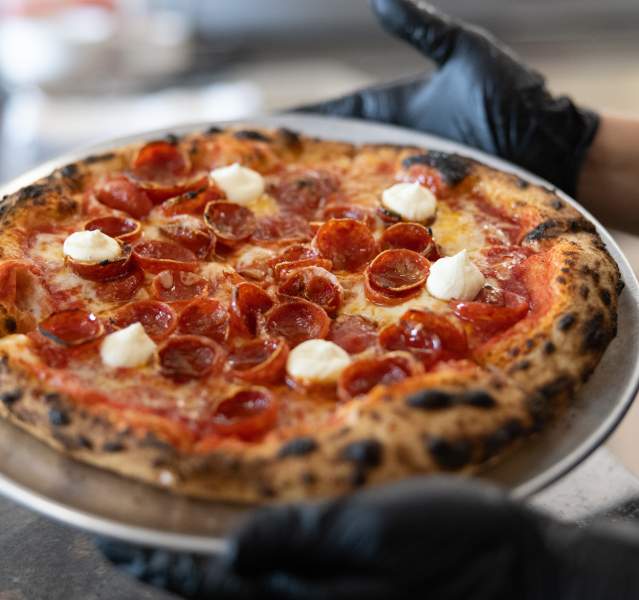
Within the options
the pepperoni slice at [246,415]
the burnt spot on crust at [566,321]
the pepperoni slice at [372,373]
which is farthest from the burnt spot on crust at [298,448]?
the burnt spot on crust at [566,321]

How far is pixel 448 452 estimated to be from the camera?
1753 millimetres

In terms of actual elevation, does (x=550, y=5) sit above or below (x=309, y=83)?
→ above

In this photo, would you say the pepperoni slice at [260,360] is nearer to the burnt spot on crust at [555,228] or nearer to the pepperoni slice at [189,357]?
the pepperoni slice at [189,357]

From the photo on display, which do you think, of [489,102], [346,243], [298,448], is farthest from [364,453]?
[489,102]

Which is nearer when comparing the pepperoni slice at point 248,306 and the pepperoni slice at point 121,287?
the pepperoni slice at point 248,306

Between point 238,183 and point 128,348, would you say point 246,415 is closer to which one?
point 128,348

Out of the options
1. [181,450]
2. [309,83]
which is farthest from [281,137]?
[309,83]

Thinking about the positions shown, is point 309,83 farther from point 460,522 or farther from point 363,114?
point 460,522

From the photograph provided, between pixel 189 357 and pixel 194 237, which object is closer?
pixel 189 357

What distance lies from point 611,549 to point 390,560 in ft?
1.34

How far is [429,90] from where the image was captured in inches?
139

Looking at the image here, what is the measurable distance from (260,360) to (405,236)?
0.74 m

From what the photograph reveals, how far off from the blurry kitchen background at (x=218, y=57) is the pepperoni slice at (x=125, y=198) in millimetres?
3525

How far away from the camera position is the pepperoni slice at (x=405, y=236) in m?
2.60
